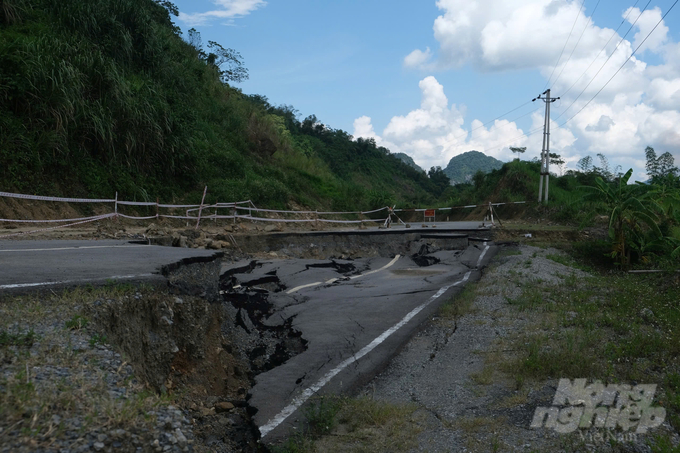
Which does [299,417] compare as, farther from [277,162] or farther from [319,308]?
[277,162]

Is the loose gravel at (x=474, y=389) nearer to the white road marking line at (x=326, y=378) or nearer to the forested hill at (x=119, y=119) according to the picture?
the white road marking line at (x=326, y=378)

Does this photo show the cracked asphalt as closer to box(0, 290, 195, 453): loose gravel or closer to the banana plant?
box(0, 290, 195, 453): loose gravel

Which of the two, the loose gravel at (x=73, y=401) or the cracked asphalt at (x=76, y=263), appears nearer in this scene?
the loose gravel at (x=73, y=401)

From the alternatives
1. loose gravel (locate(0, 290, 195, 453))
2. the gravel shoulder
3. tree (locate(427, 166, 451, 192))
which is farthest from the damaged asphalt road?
tree (locate(427, 166, 451, 192))

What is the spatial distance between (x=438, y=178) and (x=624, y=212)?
214 ft

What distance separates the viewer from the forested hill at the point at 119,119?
1417 centimetres

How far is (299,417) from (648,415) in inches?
111

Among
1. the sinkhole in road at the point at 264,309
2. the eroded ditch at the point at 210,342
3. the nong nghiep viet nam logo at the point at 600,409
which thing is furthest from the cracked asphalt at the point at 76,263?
the nong nghiep viet nam logo at the point at 600,409

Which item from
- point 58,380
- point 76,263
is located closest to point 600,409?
point 58,380

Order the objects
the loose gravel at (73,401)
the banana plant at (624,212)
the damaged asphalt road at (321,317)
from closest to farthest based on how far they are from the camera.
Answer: the loose gravel at (73,401)
the damaged asphalt road at (321,317)
the banana plant at (624,212)

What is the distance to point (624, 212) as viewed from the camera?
13.6 meters

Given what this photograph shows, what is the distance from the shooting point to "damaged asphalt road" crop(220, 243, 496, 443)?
5145 millimetres

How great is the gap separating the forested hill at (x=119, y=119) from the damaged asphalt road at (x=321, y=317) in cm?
672

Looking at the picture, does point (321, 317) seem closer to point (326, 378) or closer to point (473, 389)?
point (326, 378)
